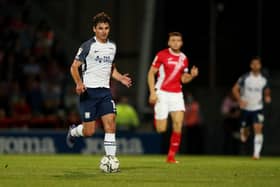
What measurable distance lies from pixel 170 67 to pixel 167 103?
2.39ft

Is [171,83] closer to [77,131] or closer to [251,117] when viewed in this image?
[77,131]

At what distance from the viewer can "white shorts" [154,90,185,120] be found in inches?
738

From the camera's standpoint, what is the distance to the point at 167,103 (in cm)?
1880

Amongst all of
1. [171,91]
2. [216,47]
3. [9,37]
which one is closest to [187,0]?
[216,47]

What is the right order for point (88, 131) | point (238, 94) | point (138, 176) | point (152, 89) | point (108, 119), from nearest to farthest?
point (138, 176), point (108, 119), point (88, 131), point (152, 89), point (238, 94)

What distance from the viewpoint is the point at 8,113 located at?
28219mm

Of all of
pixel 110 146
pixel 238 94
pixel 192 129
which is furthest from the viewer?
pixel 192 129

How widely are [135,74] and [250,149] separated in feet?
16.0

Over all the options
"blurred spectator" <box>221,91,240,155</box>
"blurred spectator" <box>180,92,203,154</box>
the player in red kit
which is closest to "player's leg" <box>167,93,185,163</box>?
the player in red kit

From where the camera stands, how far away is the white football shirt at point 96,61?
14.9 metres

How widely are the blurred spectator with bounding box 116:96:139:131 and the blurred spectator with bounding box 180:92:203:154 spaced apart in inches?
68.6

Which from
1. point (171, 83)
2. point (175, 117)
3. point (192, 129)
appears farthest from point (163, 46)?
point (175, 117)

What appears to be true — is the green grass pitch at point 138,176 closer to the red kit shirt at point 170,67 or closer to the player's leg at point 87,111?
the player's leg at point 87,111

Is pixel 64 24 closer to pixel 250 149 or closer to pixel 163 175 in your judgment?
pixel 250 149
